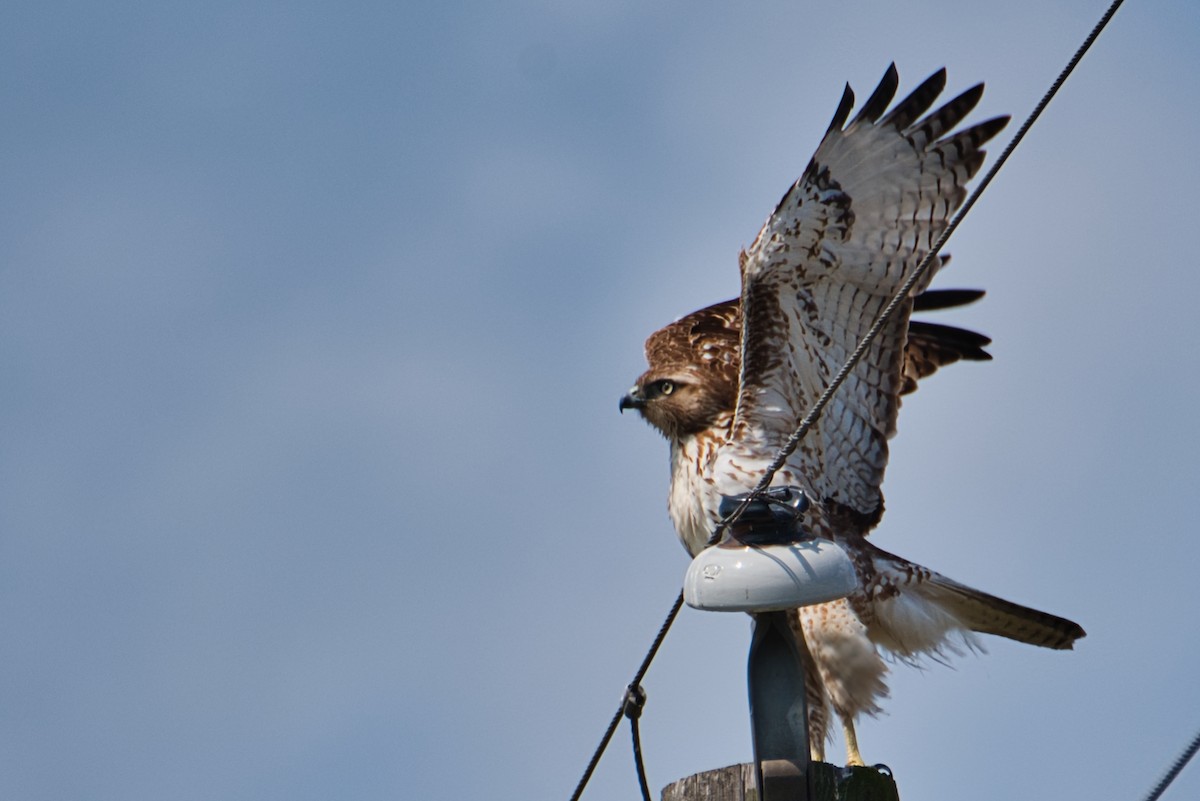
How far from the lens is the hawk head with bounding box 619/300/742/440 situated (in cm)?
689

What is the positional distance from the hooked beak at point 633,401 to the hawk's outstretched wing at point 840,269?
0.50 meters

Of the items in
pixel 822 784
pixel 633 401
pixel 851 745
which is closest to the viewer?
pixel 822 784

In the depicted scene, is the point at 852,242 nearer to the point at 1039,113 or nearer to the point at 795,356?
the point at 795,356

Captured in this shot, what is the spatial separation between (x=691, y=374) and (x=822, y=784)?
3.57 metres

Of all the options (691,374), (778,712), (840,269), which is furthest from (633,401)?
(778,712)

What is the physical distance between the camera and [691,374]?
6.99m

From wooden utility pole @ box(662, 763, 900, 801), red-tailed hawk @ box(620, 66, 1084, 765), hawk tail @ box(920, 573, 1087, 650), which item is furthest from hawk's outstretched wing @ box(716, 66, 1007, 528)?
wooden utility pole @ box(662, 763, 900, 801)

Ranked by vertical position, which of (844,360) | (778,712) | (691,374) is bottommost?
(778,712)

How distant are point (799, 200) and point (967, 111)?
0.82 metres

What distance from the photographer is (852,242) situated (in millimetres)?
6664

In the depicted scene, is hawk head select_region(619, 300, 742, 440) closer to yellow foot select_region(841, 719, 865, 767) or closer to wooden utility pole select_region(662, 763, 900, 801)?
yellow foot select_region(841, 719, 865, 767)

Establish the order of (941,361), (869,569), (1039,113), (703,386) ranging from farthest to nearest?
1. (941,361)
2. (703,386)
3. (869,569)
4. (1039,113)

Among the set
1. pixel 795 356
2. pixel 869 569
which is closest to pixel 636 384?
pixel 795 356

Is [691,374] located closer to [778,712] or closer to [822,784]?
[778,712]
